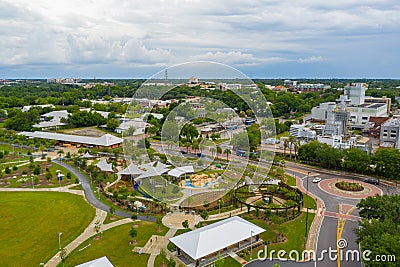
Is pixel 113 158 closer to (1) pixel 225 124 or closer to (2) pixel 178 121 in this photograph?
(2) pixel 178 121

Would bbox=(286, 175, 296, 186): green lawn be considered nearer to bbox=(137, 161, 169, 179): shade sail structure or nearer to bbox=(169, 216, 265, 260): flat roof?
bbox=(169, 216, 265, 260): flat roof

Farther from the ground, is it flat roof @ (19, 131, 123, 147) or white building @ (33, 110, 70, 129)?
white building @ (33, 110, 70, 129)

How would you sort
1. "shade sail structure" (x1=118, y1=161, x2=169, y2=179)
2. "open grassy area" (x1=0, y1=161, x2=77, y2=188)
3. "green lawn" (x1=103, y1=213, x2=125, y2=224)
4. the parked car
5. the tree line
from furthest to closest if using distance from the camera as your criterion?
the tree line < the parked car < "open grassy area" (x1=0, y1=161, x2=77, y2=188) < "shade sail structure" (x1=118, y1=161, x2=169, y2=179) < "green lawn" (x1=103, y1=213, x2=125, y2=224)

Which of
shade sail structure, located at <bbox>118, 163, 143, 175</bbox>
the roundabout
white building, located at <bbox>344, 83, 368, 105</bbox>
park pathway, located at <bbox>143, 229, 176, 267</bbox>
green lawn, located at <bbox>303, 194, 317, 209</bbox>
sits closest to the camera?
park pathway, located at <bbox>143, 229, 176, 267</bbox>

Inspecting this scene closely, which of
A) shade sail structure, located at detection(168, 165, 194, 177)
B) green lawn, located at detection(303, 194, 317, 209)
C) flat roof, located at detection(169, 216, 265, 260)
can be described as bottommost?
green lawn, located at detection(303, 194, 317, 209)

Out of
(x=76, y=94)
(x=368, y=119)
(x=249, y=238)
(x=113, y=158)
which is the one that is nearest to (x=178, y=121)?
(x=113, y=158)

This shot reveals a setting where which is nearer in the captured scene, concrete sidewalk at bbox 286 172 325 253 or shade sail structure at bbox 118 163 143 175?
concrete sidewalk at bbox 286 172 325 253

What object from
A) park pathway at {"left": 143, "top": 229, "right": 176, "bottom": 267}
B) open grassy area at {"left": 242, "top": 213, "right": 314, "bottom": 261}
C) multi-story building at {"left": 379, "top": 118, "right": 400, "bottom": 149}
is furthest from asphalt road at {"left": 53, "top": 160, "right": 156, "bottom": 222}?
multi-story building at {"left": 379, "top": 118, "right": 400, "bottom": 149}

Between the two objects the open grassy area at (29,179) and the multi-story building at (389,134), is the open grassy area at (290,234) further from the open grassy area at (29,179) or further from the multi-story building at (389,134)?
the multi-story building at (389,134)
